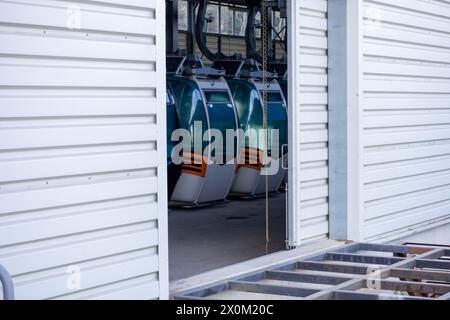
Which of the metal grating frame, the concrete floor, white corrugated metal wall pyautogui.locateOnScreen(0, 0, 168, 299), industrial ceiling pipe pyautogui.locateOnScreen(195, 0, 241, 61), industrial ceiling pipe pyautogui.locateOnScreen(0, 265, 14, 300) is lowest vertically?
the concrete floor

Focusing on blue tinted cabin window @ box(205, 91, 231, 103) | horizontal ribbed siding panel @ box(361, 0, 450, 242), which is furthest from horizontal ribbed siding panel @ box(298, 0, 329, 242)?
blue tinted cabin window @ box(205, 91, 231, 103)

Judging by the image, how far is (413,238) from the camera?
36.3ft

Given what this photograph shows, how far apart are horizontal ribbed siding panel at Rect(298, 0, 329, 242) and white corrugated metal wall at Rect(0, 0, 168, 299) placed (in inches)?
116

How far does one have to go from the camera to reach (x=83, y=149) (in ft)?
19.2

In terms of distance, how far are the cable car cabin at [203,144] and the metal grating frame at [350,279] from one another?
22.9 ft

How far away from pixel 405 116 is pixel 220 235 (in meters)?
3.37

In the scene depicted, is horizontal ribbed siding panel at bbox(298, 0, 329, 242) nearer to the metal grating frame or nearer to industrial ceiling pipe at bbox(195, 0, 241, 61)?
the metal grating frame

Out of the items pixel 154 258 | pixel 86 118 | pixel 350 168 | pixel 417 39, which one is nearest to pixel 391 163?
pixel 350 168

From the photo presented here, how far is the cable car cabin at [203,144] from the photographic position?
15773mm

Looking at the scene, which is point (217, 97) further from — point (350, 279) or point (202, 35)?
point (350, 279)

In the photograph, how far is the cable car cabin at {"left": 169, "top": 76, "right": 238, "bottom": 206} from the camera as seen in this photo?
15773 millimetres

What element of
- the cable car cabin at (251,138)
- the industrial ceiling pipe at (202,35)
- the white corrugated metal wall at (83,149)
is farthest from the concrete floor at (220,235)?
the industrial ceiling pipe at (202,35)

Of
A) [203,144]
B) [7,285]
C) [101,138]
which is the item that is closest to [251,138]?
[203,144]
